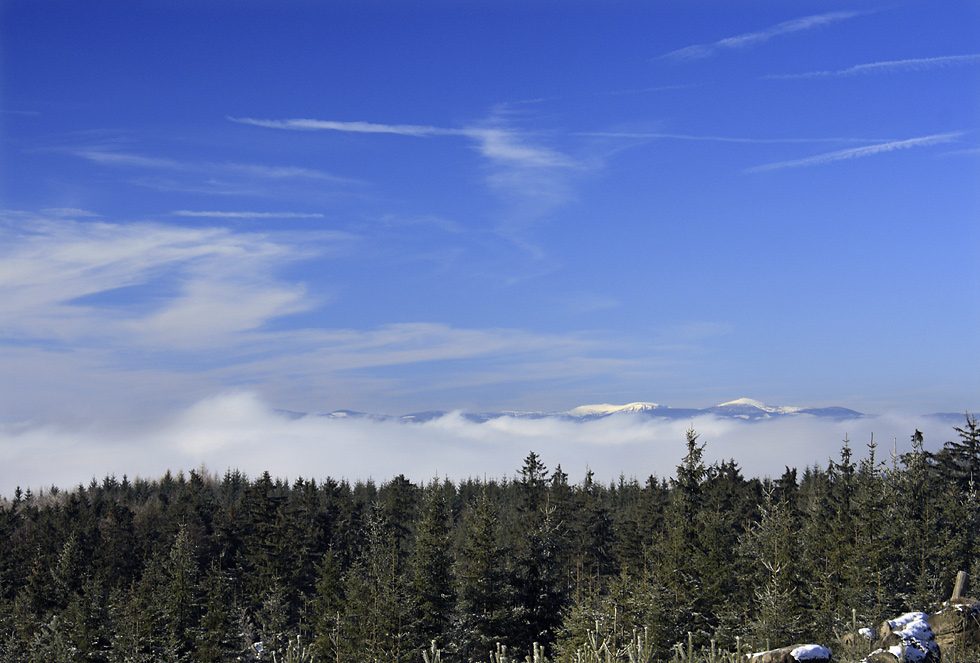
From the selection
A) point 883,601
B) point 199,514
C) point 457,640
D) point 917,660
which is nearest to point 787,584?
point 883,601

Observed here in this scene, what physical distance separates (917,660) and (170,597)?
42564 millimetres

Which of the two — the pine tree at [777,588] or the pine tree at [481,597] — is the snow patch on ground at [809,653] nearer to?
the pine tree at [777,588]

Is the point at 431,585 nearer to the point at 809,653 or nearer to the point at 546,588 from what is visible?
the point at 546,588

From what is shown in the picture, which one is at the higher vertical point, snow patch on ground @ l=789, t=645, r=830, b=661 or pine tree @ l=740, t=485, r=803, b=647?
snow patch on ground @ l=789, t=645, r=830, b=661

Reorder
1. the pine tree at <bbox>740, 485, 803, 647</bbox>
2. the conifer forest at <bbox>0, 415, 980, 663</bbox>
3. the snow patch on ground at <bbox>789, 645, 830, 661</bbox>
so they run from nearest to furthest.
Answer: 1. the snow patch on ground at <bbox>789, 645, 830, 661</bbox>
2. the pine tree at <bbox>740, 485, 803, 647</bbox>
3. the conifer forest at <bbox>0, 415, 980, 663</bbox>

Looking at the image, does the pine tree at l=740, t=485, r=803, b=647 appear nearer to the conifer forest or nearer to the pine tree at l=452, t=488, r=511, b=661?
the conifer forest

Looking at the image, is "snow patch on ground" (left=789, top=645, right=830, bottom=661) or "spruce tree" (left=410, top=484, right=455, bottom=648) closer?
"snow patch on ground" (left=789, top=645, right=830, bottom=661)

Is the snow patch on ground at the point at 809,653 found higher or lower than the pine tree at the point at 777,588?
higher

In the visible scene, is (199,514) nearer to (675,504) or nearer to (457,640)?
(457,640)

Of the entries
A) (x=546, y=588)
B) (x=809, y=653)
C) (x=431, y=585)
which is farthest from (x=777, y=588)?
(x=809, y=653)

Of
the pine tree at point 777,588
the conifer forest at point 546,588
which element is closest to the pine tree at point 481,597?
the conifer forest at point 546,588

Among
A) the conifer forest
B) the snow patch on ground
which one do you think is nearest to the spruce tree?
the conifer forest

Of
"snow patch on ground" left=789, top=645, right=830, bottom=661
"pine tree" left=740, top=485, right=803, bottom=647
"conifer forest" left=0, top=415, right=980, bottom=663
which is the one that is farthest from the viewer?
"conifer forest" left=0, top=415, right=980, bottom=663

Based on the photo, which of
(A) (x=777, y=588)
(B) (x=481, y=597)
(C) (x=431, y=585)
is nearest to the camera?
(A) (x=777, y=588)
